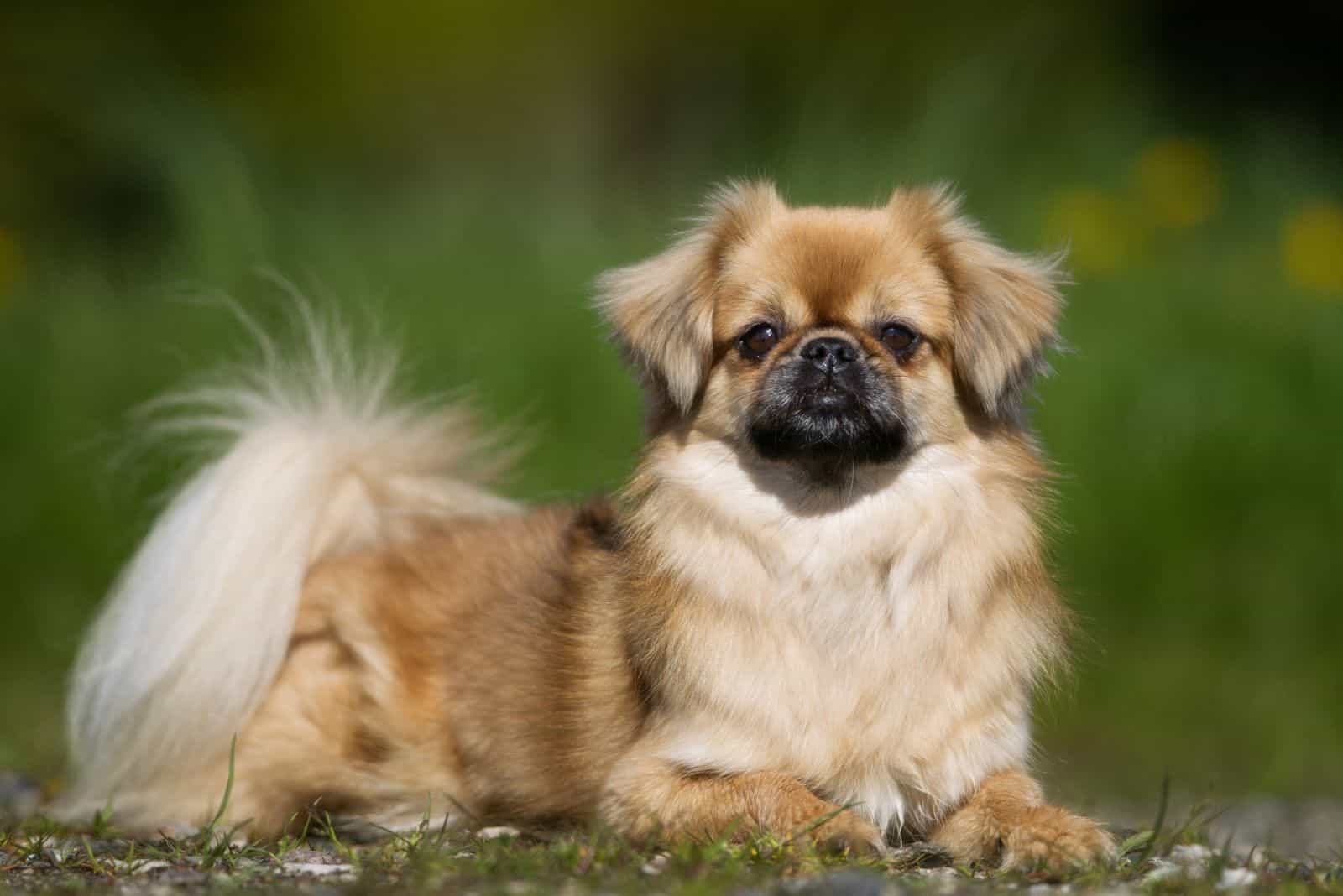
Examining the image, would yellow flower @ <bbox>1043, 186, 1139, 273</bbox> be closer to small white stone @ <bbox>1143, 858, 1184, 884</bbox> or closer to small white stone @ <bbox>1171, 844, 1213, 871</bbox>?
small white stone @ <bbox>1171, 844, 1213, 871</bbox>

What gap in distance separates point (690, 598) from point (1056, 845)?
1049 millimetres

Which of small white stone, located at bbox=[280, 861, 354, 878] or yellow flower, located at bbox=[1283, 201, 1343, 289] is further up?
yellow flower, located at bbox=[1283, 201, 1343, 289]

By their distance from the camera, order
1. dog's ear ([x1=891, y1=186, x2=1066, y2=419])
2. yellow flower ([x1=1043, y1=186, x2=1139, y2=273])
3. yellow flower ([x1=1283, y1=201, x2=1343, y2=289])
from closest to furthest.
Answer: dog's ear ([x1=891, y1=186, x2=1066, y2=419]) → yellow flower ([x1=1283, y1=201, x2=1343, y2=289]) → yellow flower ([x1=1043, y1=186, x2=1139, y2=273])

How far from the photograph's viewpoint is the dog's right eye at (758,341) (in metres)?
4.14

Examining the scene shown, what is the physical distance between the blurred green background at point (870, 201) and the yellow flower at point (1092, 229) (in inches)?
0.9

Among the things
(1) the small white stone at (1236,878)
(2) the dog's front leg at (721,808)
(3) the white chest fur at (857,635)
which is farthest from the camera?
(3) the white chest fur at (857,635)

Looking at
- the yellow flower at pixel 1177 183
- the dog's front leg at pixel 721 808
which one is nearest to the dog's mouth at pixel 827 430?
the dog's front leg at pixel 721 808

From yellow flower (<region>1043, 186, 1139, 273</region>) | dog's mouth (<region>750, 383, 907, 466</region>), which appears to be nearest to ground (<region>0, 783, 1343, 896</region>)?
dog's mouth (<region>750, 383, 907, 466</region>)

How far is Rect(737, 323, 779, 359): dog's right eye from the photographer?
4.14 meters

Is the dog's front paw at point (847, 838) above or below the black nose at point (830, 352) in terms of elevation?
below

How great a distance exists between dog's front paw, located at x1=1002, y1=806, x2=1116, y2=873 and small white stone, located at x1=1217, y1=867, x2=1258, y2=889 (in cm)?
23

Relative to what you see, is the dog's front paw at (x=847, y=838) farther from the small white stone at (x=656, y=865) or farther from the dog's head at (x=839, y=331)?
the dog's head at (x=839, y=331)

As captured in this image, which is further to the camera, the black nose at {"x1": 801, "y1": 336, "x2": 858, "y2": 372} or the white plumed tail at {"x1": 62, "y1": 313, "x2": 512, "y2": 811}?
the white plumed tail at {"x1": 62, "y1": 313, "x2": 512, "y2": 811}

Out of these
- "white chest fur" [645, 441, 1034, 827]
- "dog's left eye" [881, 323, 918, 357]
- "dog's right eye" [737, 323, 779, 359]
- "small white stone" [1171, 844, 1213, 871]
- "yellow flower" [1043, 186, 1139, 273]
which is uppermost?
"yellow flower" [1043, 186, 1139, 273]
